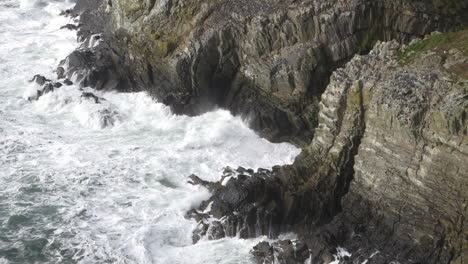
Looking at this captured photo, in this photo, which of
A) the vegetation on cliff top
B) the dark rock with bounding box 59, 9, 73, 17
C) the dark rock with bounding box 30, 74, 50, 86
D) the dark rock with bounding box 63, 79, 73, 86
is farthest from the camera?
the dark rock with bounding box 59, 9, 73, 17

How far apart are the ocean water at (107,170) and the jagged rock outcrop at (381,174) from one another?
2.42 metres

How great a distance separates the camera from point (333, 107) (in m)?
23.3

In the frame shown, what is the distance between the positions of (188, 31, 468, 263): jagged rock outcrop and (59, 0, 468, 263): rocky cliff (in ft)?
0.16

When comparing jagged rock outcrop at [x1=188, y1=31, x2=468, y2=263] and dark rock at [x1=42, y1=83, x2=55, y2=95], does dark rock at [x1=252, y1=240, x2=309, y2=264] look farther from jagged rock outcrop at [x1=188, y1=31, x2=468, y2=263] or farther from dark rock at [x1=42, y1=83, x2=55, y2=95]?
dark rock at [x1=42, y1=83, x2=55, y2=95]

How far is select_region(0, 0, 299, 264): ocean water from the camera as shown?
22469 mm

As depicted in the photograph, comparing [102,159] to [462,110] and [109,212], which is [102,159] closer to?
[109,212]

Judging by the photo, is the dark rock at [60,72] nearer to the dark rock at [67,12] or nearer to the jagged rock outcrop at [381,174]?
the dark rock at [67,12]

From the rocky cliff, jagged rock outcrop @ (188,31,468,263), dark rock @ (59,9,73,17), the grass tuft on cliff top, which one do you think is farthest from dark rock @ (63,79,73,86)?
the grass tuft on cliff top

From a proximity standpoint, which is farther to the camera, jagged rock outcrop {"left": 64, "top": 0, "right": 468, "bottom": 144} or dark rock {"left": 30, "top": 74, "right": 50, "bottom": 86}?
dark rock {"left": 30, "top": 74, "right": 50, "bottom": 86}

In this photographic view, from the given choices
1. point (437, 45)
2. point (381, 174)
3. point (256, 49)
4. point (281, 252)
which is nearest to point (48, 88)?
point (256, 49)

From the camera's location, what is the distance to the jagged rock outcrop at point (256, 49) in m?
29.2

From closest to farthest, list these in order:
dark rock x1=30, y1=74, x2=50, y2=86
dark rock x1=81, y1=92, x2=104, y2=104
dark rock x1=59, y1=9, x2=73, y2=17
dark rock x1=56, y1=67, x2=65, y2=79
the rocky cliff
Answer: the rocky cliff < dark rock x1=81, y1=92, x2=104, y2=104 < dark rock x1=30, y1=74, x2=50, y2=86 < dark rock x1=56, y1=67, x2=65, y2=79 < dark rock x1=59, y1=9, x2=73, y2=17

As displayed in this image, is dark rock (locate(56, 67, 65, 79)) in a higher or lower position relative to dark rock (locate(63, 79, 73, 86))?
higher

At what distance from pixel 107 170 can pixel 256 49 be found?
10644 mm
